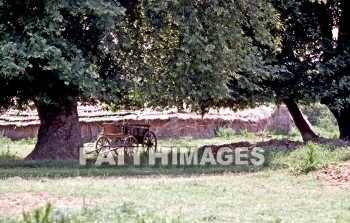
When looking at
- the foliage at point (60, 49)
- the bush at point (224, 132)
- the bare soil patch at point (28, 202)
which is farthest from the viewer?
the bush at point (224, 132)

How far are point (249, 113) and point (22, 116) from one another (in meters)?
12.6

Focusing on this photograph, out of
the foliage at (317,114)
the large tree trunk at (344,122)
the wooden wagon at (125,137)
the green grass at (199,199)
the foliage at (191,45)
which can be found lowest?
the green grass at (199,199)

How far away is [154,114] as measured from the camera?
29.0 m

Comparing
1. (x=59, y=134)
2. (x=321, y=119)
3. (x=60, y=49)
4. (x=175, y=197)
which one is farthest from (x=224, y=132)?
(x=175, y=197)

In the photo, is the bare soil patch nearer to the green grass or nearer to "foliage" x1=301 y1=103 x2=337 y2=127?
the green grass

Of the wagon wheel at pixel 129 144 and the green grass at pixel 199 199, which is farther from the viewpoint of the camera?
the wagon wheel at pixel 129 144

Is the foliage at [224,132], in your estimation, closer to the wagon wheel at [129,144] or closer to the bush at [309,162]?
the wagon wheel at [129,144]

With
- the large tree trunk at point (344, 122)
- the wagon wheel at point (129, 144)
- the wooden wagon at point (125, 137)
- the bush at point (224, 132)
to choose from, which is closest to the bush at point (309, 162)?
the wagon wheel at point (129, 144)

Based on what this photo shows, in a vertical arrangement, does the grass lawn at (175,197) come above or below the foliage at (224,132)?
below

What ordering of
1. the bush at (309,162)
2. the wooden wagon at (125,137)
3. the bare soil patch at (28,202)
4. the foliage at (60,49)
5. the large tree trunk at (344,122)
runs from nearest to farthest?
1. the bare soil patch at (28,202)
2. the bush at (309,162)
3. the foliage at (60,49)
4. the wooden wagon at (125,137)
5. the large tree trunk at (344,122)

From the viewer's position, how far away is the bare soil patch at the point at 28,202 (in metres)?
7.76

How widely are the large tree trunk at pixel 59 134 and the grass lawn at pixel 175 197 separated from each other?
2.77m

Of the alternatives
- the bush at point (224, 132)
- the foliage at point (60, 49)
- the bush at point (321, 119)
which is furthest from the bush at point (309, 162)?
the bush at point (321, 119)

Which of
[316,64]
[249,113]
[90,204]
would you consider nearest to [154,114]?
[249,113]
